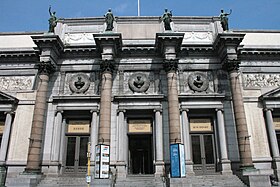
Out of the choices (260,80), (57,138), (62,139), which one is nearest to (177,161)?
(62,139)

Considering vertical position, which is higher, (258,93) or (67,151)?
(258,93)

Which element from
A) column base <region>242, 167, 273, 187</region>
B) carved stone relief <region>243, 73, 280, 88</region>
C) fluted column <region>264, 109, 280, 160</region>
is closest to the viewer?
column base <region>242, 167, 273, 187</region>

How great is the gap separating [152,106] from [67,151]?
25.4ft

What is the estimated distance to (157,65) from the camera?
71.5ft


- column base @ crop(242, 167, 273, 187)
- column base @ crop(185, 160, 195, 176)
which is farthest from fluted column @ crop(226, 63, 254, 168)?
column base @ crop(185, 160, 195, 176)

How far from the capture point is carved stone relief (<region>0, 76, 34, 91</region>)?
2177cm

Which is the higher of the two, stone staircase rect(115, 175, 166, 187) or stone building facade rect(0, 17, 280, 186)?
stone building facade rect(0, 17, 280, 186)

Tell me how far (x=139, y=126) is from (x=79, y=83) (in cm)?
624

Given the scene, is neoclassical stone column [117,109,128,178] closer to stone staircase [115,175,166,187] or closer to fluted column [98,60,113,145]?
stone staircase [115,175,166,187]

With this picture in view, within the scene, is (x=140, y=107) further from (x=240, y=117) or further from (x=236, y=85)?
(x=236, y=85)

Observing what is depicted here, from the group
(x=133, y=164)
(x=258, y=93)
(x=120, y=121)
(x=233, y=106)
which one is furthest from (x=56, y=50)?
(x=258, y=93)

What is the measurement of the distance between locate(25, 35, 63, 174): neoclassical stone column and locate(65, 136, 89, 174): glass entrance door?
2178mm

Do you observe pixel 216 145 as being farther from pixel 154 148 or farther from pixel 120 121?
pixel 120 121

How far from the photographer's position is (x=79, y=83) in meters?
21.2
